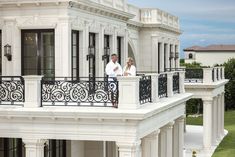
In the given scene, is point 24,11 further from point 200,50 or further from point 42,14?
point 200,50

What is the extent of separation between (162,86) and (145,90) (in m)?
3.48

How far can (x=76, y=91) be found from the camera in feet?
59.4

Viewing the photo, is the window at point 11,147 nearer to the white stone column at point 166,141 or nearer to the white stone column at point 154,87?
the white stone column at point 154,87

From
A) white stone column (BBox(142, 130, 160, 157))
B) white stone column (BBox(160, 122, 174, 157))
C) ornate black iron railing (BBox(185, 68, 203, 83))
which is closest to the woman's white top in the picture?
white stone column (BBox(142, 130, 160, 157))

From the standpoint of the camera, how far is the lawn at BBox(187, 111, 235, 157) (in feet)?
129

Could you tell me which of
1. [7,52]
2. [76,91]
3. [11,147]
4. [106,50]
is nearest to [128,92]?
[76,91]

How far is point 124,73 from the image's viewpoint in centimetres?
1977

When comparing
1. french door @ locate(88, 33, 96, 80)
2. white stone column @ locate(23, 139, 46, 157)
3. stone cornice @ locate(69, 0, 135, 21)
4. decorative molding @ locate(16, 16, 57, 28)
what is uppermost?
stone cornice @ locate(69, 0, 135, 21)

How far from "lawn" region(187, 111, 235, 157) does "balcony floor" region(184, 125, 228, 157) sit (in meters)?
0.49

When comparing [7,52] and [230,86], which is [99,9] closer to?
[7,52]

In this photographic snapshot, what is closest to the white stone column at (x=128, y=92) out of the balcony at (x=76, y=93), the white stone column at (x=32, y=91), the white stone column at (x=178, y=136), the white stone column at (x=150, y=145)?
the balcony at (x=76, y=93)

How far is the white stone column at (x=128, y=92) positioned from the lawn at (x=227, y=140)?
22.7 metres

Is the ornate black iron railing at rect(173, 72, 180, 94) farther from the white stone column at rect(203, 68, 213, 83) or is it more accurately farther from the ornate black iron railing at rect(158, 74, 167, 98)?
the white stone column at rect(203, 68, 213, 83)

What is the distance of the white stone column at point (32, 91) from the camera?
17.9 m
